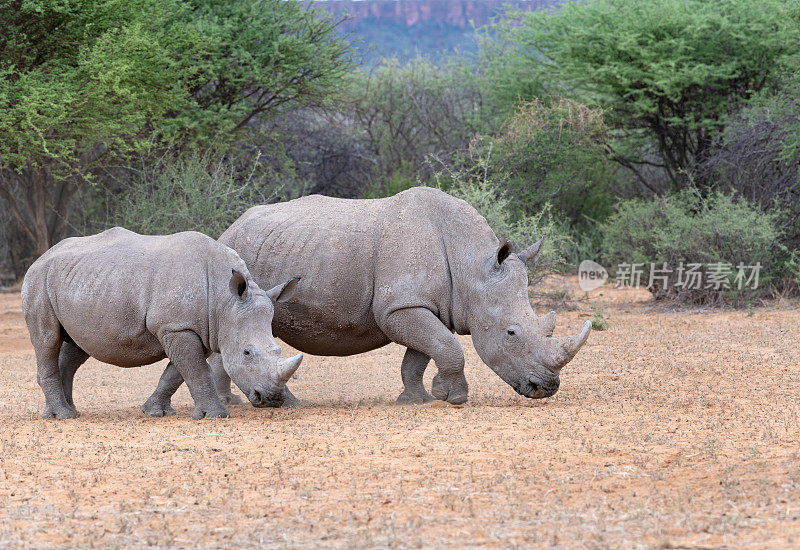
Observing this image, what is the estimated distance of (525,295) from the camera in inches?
329

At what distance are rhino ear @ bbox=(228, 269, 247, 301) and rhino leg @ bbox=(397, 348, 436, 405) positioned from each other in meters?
1.65

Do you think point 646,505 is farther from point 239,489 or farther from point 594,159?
point 594,159

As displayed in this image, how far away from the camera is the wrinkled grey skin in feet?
26.8

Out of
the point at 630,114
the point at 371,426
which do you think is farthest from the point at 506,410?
the point at 630,114

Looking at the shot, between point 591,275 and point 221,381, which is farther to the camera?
point 591,275

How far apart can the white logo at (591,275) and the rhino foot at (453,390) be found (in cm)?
1253

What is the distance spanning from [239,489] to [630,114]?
19.3 m

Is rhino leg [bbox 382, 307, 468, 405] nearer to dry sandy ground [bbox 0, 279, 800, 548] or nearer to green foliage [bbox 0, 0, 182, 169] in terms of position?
dry sandy ground [bbox 0, 279, 800, 548]

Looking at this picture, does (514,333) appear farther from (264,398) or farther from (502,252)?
(264,398)

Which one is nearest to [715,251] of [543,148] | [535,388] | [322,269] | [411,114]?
[543,148]

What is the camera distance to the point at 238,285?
7672 mm

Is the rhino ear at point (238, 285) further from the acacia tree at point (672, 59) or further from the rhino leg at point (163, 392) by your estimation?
the acacia tree at point (672, 59)

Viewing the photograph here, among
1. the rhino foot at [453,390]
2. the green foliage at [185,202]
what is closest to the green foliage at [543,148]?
the green foliage at [185,202]

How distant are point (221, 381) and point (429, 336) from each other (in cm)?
223
